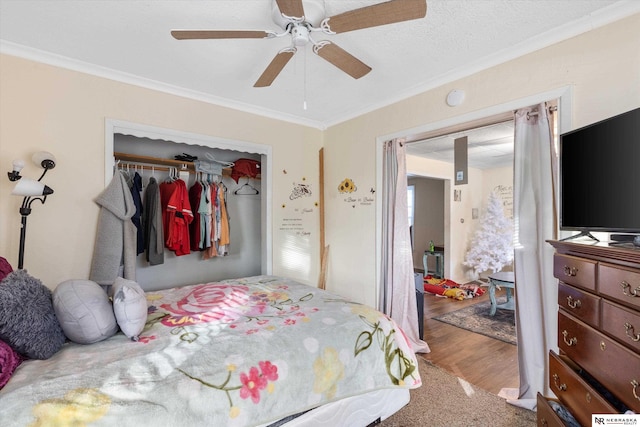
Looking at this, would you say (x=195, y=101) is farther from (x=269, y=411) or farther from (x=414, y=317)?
(x=414, y=317)

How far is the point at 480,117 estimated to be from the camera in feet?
7.40

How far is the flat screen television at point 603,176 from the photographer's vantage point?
3.94ft

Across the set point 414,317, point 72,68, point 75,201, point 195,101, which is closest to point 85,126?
point 72,68

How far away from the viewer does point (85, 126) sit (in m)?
2.30

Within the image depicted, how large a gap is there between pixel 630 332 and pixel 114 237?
2997mm

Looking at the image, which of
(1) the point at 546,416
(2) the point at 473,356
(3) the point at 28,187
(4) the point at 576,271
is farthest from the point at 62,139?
(2) the point at 473,356

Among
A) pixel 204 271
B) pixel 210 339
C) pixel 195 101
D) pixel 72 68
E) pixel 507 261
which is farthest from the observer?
pixel 507 261

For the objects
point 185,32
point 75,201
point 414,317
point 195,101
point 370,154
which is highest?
point 195,101

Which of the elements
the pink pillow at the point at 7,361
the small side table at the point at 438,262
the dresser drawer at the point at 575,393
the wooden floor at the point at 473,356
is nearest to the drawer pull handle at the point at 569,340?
the dresser drawer at the point at 575,393

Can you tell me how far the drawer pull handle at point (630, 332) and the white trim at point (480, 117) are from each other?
122cm

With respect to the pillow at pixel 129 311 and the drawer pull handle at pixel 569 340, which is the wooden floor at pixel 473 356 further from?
the pillow at pixel 129 311

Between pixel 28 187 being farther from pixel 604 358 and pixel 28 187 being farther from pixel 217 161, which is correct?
pixel 604 358

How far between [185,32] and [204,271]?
273 cm

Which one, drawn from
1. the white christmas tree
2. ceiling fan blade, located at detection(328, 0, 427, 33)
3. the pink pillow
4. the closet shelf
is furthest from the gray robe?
the white christmas tree
